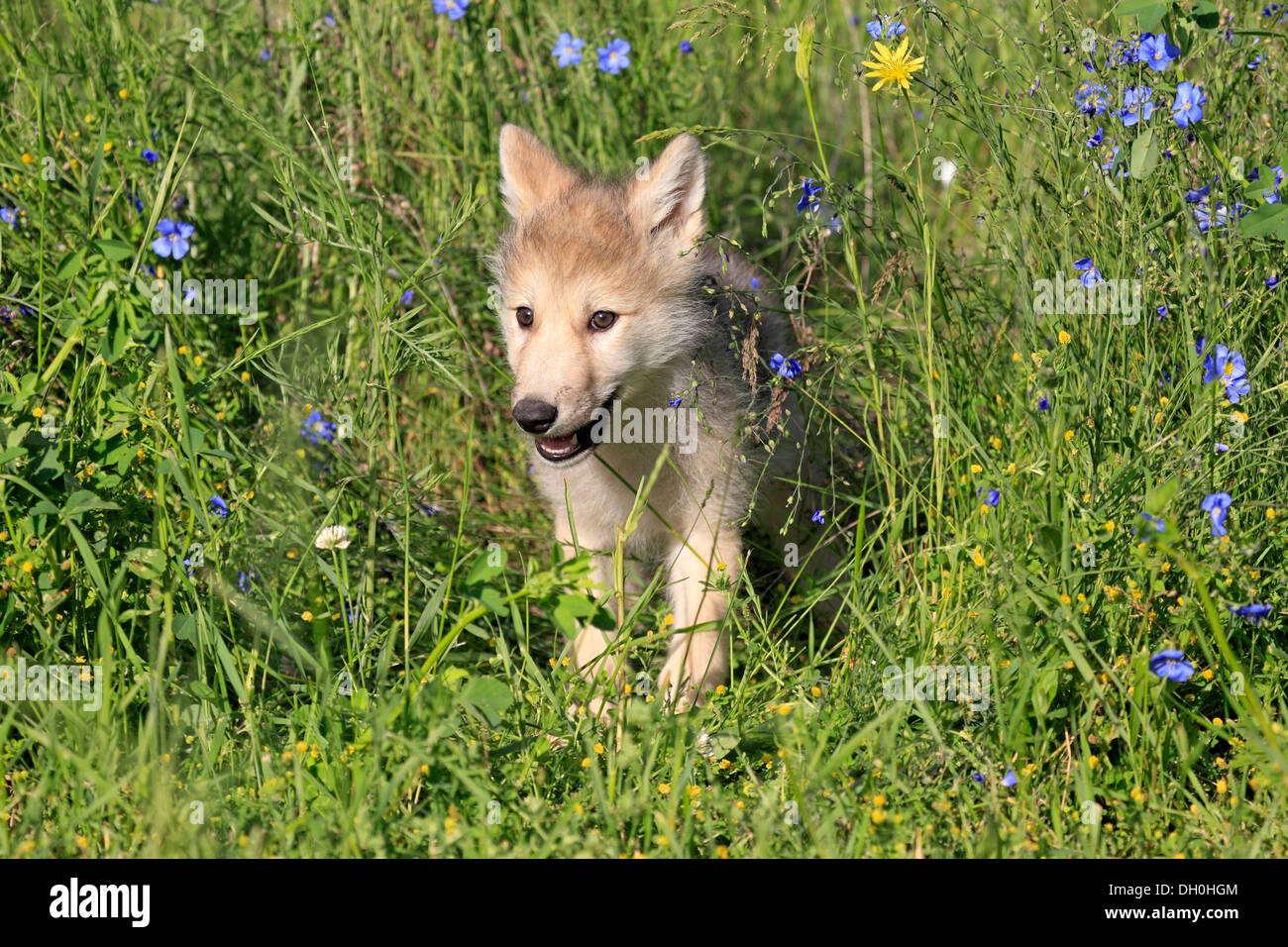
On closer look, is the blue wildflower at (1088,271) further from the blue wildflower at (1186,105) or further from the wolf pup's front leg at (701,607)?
the wolf pup's front leg at (701,607)

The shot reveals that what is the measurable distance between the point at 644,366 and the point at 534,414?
1.64 ft

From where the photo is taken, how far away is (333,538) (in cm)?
308

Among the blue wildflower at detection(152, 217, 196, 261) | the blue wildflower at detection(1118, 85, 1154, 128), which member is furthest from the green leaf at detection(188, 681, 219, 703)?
the blue wildflower at detection(1118, 85, 1154, 128)

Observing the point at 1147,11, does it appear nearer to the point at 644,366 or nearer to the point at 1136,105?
the point at 1136,105

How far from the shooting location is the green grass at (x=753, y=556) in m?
2.42

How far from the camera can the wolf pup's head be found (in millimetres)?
3311

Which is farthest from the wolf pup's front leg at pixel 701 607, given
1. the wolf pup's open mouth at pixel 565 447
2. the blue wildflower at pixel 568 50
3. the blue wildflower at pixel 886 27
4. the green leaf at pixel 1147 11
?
the blue wildflower at pixel 568 50

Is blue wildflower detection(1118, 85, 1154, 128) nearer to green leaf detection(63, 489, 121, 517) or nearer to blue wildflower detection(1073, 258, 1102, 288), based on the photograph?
blue wildflower detection(1073, 258, 1102, 288)

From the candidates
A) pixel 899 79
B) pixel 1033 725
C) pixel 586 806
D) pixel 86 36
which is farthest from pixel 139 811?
pixel 86 36

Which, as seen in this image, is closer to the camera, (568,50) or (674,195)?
(674,195)

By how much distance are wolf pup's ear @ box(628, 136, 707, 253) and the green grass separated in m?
0.35

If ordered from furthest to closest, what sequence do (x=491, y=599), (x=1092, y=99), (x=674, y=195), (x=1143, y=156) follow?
(x=674, y=195), (x=1092, y=99), (x=1143, y=156), (x=491, y=599)

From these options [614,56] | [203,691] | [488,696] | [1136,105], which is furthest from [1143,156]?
[203,691]
